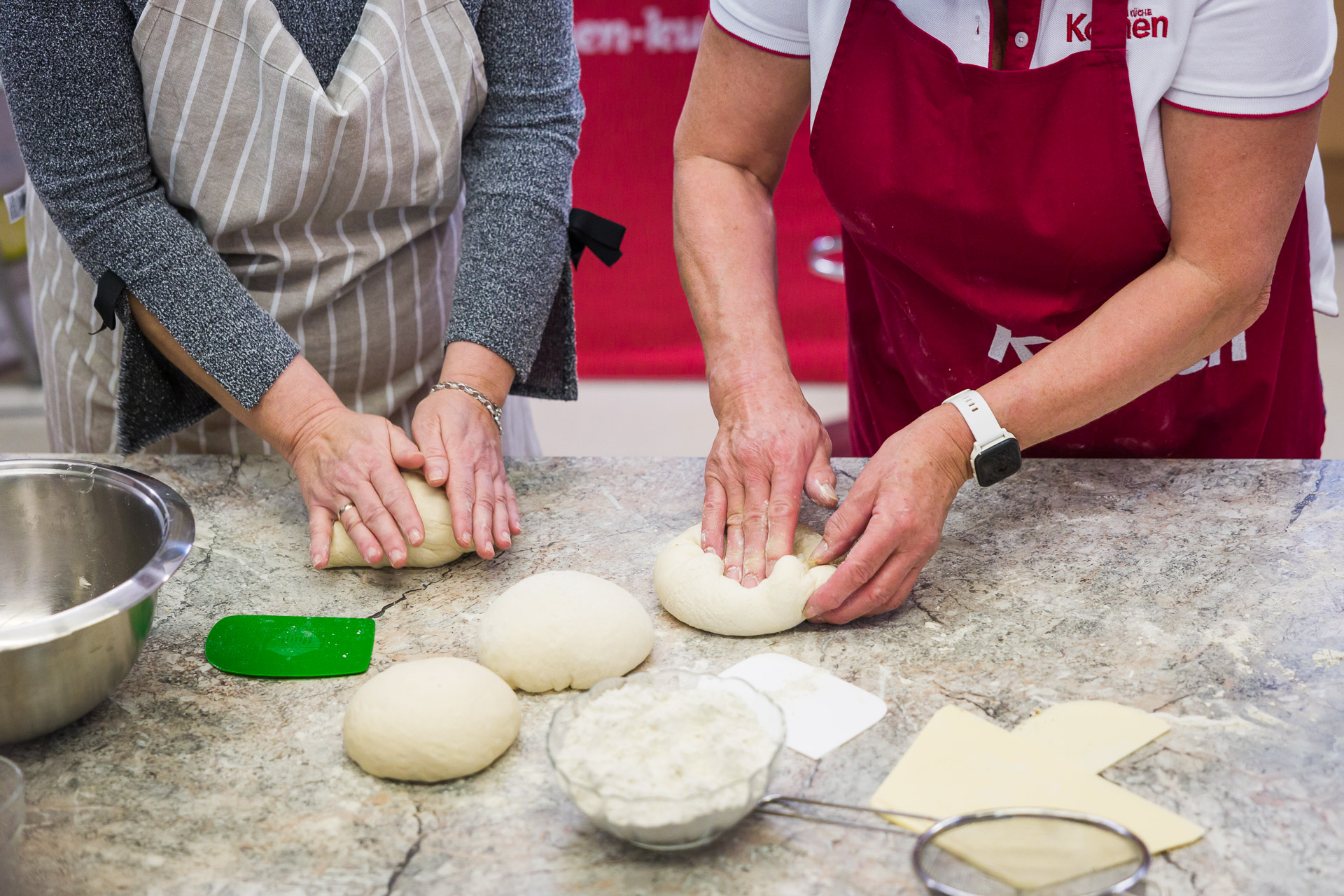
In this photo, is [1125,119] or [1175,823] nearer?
[1175,823]

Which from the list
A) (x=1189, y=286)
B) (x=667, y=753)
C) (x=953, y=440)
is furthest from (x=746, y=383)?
(x=667, y=753)

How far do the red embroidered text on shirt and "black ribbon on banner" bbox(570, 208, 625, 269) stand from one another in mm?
713

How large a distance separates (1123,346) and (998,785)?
0.57 m

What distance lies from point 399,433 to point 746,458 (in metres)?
0.45

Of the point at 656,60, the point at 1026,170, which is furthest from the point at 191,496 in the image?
→ the point at 656,60

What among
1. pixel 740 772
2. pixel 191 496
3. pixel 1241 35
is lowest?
pixel 191 496

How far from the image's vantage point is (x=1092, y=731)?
40.3 inches

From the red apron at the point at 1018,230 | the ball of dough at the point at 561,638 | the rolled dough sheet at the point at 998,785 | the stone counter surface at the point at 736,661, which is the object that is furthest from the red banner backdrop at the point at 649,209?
the rolled dough sheet at the point at 998,785

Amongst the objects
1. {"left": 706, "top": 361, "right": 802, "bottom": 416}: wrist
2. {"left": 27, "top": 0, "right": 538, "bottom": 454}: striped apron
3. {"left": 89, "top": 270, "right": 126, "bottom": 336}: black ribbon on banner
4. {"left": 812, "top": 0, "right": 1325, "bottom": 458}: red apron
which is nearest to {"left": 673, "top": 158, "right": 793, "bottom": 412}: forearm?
{"left": 706, "top": 361, "right": 802, "bottom": 416}: wrist

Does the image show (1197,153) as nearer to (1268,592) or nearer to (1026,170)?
(1026,170)

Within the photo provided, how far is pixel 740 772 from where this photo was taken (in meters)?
0.89

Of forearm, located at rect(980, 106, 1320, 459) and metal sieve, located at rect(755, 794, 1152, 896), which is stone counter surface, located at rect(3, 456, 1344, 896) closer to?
metal sieve, located at rect(755, 794, 1152, 896)

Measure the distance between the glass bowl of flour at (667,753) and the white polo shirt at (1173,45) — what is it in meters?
0.80

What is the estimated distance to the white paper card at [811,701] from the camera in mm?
1025
